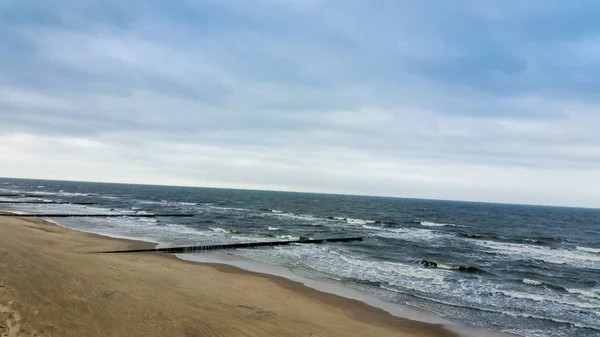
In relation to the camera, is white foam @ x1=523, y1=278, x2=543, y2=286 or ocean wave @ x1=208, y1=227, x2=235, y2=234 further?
ocean wave @ x1=208, y1=227, x2=235, y2=234

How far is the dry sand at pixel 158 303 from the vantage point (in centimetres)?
1123

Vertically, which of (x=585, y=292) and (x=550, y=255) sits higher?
(x=550, y=255)

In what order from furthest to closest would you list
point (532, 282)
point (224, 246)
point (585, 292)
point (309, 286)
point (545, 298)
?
1. point (224, 246)
2. point (532, 282)
3. point (585, 292)
4. point (545, 298)
5. point (309, 286)

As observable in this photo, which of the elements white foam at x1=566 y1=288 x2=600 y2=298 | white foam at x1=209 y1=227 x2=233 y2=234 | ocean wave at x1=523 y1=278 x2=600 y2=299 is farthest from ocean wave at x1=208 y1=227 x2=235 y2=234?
white foam at x1=566 y1=288 x2=600 y2=298

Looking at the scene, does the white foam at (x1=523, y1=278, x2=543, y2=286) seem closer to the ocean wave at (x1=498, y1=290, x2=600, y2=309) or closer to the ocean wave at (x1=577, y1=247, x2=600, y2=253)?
the ocean wave at (x1=498, y1=290, x2=600, y2=309)

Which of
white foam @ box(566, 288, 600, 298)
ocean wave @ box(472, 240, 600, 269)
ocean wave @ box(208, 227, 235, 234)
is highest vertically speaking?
ocean wave @ box(208, 227, 235, 234)

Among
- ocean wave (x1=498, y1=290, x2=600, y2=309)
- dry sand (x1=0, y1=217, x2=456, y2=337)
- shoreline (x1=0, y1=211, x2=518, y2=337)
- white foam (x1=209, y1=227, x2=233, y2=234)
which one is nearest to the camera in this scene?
dry sand (x1=0, y1=217, x2=456, y2=337)

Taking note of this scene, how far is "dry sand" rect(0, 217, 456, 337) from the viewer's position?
442 inches

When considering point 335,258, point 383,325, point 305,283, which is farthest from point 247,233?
point 383,325


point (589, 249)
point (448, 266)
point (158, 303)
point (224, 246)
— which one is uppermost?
point (158, 303)

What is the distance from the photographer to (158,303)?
Result: 1434 cm

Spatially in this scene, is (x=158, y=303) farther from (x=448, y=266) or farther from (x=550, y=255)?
(x=550, y=255)

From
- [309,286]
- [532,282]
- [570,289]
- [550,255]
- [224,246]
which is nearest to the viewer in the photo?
[309,286]

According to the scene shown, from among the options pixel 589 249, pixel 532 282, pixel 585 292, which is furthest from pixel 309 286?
pixel 589 249
